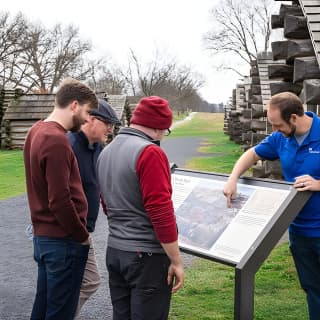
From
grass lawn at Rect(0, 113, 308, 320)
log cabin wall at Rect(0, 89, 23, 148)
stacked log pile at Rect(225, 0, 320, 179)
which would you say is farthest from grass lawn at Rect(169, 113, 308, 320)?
log cabin wall at Rect(0, 89, 23, 148)

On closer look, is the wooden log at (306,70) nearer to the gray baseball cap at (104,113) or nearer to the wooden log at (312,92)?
the wooden log at (312,92)

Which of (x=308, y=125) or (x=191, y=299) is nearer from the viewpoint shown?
(x=308, y=125)

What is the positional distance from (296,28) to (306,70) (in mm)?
901

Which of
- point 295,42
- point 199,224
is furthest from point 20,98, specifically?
point 199,224

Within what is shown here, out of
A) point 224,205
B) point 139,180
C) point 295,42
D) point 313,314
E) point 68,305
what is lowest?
point 313,314

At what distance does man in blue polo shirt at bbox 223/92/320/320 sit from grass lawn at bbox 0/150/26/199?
10.3 m

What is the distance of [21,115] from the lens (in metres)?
26.1

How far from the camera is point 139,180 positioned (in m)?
3.24

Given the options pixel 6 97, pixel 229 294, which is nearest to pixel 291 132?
pixel 229 294

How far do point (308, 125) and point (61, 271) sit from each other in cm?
198

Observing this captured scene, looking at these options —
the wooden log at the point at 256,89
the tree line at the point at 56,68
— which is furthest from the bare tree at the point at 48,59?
the wooden log at the point at 256,89

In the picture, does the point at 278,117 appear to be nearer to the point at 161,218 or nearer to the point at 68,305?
Answer: the point at 161,218

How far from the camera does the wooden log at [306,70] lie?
576cm

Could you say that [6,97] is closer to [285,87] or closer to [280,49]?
[285,87]
